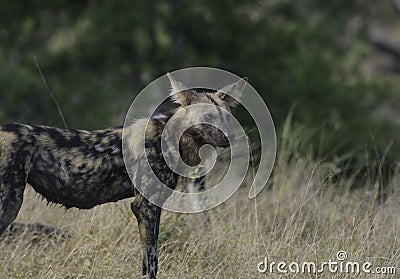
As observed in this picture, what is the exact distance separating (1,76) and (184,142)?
9209 mm

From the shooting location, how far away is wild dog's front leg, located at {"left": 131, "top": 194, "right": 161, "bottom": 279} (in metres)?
5.79

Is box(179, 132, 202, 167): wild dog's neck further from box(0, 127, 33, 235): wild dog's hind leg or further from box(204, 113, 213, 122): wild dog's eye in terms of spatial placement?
box(0, 127, 33, 235): wild dog's hind leg

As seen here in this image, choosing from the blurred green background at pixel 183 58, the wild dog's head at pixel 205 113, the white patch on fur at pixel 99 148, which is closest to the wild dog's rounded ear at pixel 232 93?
the wild dog's head at pixel 205 113

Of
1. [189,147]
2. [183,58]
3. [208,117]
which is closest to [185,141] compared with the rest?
[189,147]

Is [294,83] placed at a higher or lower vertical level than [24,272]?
higher

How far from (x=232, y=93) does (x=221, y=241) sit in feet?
4.65

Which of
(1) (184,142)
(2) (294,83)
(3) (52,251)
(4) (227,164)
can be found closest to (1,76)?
(2) (294,83)

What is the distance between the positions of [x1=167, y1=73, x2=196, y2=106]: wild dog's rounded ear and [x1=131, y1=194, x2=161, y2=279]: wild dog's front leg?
82 centimetres

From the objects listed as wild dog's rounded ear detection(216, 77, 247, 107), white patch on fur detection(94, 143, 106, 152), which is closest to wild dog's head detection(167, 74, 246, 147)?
wild dog's rounded ear detection(216, 77, 247, 107)

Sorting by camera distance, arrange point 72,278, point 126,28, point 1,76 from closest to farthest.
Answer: point 72,278, point 1,76, point 126,28

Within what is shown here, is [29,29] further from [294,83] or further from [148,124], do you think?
[148,124]

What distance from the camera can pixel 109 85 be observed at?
1708 centimetres

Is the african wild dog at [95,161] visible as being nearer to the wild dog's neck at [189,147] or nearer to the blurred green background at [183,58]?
the wild dog's neck at [189,147]

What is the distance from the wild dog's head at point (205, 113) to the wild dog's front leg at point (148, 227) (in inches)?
25.6
